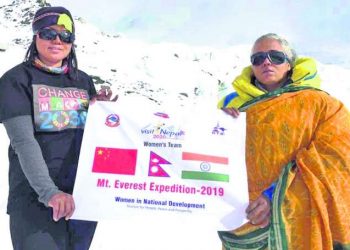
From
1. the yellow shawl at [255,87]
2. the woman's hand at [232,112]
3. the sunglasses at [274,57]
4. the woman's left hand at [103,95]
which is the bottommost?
the woman's hand at [232,112]

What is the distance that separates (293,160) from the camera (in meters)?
2.70

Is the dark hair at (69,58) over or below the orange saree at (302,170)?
over

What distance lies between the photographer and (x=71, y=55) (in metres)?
2.87

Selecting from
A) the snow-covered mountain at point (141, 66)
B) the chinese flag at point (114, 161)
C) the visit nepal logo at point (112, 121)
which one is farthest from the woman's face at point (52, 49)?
the snow-covered mountain at point (141, 66)

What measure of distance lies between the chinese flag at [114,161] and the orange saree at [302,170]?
0.71 metres

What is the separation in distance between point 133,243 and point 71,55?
9.44ft

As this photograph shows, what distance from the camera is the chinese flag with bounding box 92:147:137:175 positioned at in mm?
2738

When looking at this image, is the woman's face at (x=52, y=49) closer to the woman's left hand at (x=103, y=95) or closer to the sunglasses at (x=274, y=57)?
the woman's left hand at (x=103, y=95)

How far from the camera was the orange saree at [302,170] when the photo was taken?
8.45 ft

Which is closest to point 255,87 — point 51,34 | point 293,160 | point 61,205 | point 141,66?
point 293,160

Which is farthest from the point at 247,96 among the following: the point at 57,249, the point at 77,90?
the point at 57,249

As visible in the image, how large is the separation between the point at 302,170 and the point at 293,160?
10 cm

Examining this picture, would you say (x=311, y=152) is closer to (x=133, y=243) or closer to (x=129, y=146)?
(x=129, y=146)

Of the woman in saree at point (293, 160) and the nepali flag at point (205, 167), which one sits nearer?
the woman in saree at point (293, 160)
